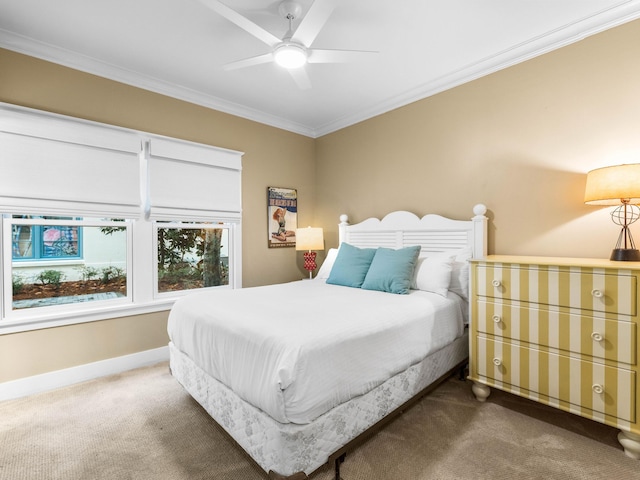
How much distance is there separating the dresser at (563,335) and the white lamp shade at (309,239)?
6.36ft

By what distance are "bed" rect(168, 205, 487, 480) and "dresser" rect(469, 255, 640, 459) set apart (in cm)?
29

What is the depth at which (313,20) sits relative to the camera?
179cm

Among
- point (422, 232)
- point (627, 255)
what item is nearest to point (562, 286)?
point (627, 255)

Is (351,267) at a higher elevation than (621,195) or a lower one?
lower

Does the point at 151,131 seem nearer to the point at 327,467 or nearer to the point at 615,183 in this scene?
the point at 327,467

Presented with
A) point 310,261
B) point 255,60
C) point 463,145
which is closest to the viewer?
point 255,60

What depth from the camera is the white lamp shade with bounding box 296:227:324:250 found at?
3869 millimetres

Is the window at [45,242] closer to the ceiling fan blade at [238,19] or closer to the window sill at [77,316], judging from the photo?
the window sill at [77,316]

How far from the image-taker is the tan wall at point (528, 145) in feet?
7.34

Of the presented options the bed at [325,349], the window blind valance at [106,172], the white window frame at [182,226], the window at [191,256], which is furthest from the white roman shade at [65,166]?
the bed at [325,349]

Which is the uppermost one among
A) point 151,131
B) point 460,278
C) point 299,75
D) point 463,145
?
point 299,75

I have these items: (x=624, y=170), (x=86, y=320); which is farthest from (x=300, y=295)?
(x=624, y=170)

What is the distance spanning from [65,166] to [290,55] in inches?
80.6

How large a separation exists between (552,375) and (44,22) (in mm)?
4105
